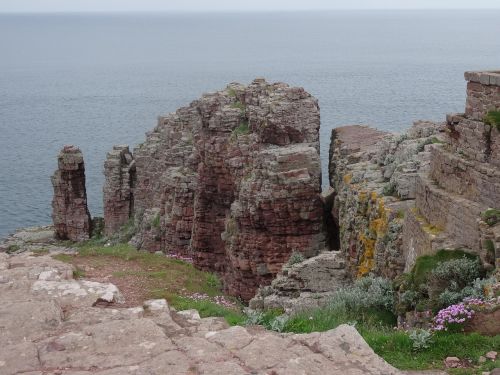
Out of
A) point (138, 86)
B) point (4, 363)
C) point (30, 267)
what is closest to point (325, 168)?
point (30, 267)

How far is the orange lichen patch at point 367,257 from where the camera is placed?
20766 mm

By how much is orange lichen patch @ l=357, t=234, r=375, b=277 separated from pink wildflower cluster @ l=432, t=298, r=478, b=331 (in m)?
9.11

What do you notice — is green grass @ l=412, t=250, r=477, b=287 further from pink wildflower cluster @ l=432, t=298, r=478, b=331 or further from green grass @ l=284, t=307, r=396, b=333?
pink wildflower cluster @ l=432, t=298, r=478, b=331

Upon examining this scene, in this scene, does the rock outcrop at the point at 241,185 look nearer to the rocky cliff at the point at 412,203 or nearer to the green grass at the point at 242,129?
the green grass at the point at 242,129

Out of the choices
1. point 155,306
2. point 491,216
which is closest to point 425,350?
point 155,306

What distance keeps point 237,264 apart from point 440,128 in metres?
10.7

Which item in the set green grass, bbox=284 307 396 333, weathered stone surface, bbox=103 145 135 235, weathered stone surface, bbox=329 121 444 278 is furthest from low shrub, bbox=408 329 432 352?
weathered stone surface, bbox=103 145 135 235

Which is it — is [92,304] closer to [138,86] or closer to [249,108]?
[249,108]

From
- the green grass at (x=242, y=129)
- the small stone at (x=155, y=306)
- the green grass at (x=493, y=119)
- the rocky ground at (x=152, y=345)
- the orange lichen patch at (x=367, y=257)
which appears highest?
the green grass at (x=493, y=119)

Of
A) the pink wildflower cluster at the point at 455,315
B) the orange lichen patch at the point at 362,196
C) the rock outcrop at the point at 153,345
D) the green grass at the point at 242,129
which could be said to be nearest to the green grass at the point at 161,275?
the orange lichen patch at the point at 362,196

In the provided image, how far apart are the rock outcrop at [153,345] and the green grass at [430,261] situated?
5.11m

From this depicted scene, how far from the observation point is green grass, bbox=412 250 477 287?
46.1 feet

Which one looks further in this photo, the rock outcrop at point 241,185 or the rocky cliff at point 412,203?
the rock outcrop at point 241,185

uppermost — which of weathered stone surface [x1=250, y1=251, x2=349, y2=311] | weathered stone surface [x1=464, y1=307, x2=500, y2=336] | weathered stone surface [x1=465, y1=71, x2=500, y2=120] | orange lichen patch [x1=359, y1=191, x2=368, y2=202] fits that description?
weathered stone surface [x1=465, y1=71, x2=500, y2=120]
